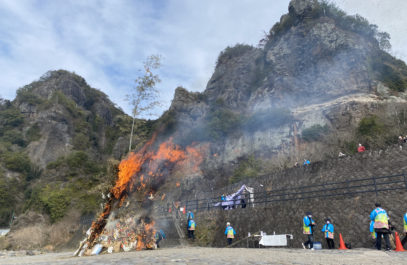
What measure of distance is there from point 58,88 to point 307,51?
67743 millimetres

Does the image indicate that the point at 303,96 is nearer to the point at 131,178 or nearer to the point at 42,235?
the point at 131,178

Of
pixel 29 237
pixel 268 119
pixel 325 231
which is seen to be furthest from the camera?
→ pixel 268 119

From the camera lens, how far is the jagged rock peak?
1780 inches

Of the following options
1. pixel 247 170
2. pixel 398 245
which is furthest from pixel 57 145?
pixel 398 245

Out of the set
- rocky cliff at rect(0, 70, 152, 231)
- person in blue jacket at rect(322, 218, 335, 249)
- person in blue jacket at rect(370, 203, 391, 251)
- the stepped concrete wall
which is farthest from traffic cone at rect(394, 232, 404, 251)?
rocky cliff at rect(0, 70, 152, 231)

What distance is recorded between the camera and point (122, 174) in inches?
493

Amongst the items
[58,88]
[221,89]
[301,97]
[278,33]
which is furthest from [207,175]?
[58,88]

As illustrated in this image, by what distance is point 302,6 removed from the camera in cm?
4591

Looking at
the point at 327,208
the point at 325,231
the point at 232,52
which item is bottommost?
the point at 325,231

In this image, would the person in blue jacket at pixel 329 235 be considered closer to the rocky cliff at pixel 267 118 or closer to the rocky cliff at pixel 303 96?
the rocky cliff at pixel 267 118

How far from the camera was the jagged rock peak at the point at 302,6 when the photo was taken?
45.2m

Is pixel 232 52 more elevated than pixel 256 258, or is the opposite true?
pixel 232 52

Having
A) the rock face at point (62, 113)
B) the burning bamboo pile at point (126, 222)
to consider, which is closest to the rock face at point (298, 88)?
the burning bamboo pile at point (126, 222)

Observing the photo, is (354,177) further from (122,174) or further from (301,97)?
(301,97)
